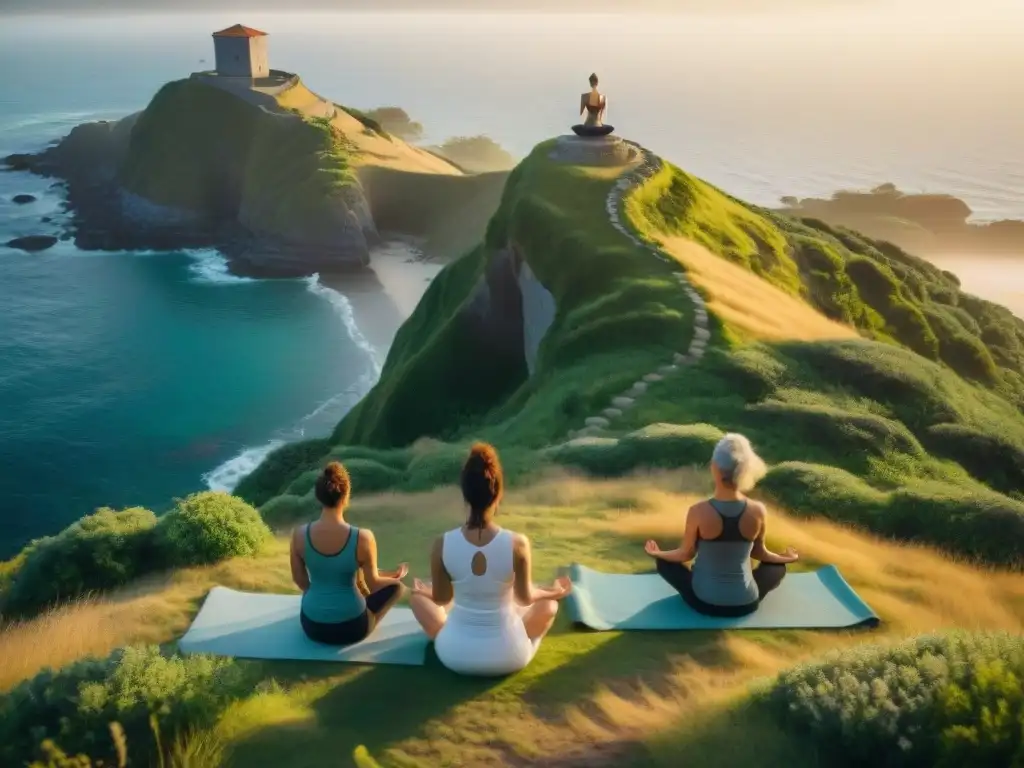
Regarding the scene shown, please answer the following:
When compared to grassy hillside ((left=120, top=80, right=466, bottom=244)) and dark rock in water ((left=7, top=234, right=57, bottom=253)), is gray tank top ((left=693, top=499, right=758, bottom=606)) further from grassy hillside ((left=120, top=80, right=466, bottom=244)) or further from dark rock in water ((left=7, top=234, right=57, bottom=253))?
dark rock in water ((left=7, top=234, right=57, bottom=253))

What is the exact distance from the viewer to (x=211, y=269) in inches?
4336

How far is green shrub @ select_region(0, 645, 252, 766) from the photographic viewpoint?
26.7 feet

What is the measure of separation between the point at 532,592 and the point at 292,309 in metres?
91.0

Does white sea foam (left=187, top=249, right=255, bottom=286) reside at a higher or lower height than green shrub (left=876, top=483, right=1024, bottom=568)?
lower

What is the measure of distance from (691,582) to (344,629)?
158 inches

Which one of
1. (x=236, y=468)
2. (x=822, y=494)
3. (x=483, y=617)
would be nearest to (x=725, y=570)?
(x=483, y=617)

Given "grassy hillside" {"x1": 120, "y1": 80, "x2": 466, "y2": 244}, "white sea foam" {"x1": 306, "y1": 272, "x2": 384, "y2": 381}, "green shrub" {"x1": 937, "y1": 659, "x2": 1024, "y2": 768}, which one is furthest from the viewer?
"grassy hillside" {"x1": 120, "y1": 80, "x2": 466, "y2": 244}

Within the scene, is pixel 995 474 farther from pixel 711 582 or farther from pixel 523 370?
pixel 523 370

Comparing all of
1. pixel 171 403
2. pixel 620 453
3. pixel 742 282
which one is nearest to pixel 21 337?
pixel 171 403

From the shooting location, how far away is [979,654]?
8.36 meters

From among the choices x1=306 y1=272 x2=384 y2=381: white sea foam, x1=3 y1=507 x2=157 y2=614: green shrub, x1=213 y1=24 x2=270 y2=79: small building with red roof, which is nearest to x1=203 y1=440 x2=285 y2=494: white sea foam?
x1=306 y1=272 x2=384 y2=381: white sea foam

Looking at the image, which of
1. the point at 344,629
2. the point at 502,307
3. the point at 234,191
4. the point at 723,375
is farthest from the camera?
the point at 234,191

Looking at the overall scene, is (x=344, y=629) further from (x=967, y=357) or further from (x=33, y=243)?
(x=33, y=243)

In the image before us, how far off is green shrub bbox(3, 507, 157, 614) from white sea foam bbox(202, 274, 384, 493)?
40016 mm
